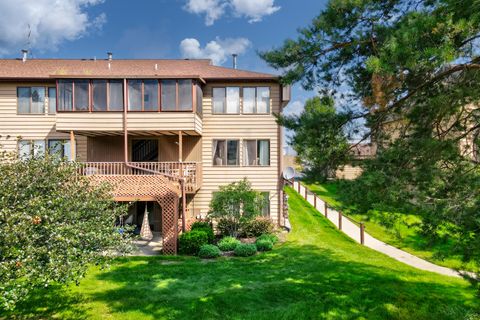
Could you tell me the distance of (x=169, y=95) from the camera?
14820 mm

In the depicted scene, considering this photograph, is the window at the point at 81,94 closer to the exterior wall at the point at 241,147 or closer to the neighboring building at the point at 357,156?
the exterior wall at the point at 241,147

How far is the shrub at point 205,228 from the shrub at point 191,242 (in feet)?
2.37

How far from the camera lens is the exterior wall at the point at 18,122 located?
1597cm

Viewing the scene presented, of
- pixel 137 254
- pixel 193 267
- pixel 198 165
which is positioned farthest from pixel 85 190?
pixel 198 165

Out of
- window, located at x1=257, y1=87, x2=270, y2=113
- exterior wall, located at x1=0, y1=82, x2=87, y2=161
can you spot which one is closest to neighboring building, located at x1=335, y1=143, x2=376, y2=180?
window, located at x1=257, y1=87, x2=270, y2=113

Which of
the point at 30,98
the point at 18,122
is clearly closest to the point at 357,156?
the point at 30,98

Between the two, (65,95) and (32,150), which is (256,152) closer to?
(65,95)

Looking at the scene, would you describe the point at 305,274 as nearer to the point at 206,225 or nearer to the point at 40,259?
the point at 206,225

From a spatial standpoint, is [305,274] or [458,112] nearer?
[458,112]

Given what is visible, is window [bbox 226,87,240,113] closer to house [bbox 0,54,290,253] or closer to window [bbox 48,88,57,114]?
house [bbox 0,54,290,253]

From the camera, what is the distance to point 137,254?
1303 centimetres

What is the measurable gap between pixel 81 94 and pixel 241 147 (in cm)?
796

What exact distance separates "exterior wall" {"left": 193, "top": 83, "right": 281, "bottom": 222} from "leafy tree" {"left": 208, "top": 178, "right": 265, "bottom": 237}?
1.67 m

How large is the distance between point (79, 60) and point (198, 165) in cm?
1070
